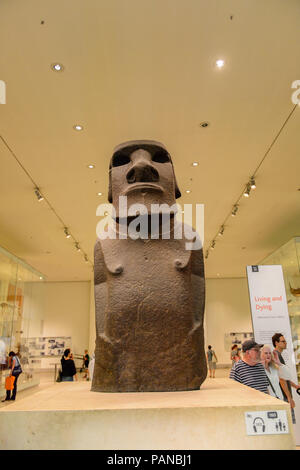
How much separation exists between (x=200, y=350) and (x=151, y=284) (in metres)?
0.63

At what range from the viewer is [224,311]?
59.4 feet

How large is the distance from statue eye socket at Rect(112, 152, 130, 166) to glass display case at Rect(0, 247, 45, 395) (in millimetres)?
7430

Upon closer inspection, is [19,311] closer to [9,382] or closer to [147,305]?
[9,382]

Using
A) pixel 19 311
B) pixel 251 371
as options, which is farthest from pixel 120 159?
pixel 19 311

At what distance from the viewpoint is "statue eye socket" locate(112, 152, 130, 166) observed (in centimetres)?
342

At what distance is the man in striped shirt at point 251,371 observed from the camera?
3938mm

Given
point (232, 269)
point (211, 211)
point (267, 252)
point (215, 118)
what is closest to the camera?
point (215, 118)

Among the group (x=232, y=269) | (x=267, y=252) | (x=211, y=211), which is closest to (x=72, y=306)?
(x=232, y=269)

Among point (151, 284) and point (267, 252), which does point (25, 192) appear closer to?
point (151, 284)

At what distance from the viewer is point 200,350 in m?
2.92

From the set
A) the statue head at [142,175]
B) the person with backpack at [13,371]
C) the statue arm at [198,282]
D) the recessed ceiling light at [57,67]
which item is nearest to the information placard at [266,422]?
the statue arm at [198,282]

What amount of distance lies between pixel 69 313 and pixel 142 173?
1650cm

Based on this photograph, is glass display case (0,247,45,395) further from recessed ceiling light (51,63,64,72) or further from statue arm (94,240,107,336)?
statue arm (94,240,107,336)

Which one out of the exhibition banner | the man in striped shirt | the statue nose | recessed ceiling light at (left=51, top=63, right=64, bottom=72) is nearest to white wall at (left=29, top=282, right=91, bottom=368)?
the exhibition banner
